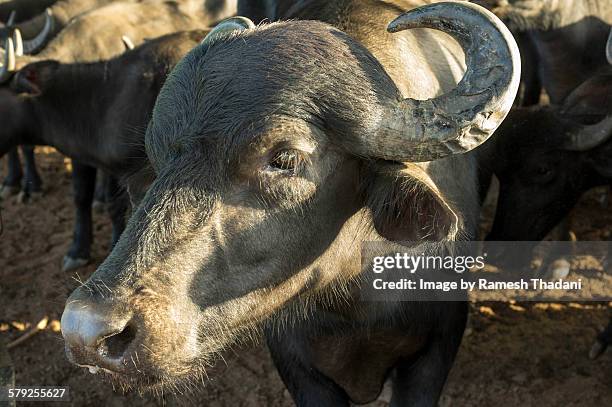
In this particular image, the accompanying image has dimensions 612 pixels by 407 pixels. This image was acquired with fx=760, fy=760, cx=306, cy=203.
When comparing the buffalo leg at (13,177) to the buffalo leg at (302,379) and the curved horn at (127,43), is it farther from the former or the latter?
the buffalo leg at (302,379)

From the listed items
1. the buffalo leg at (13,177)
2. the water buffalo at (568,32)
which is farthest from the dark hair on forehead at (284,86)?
the buffalo leg at (13,177)

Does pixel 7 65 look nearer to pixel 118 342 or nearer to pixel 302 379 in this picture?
pixel 302 379

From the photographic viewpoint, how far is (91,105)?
5805mm

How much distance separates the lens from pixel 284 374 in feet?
11.4

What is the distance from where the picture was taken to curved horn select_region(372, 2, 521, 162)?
2.24 meters

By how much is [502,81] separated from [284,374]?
1.81 meters

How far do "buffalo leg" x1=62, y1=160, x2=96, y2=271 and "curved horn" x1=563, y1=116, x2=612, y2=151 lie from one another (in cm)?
375

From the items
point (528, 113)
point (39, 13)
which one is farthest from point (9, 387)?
point (39, 13)

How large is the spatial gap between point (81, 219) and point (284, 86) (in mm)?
4291

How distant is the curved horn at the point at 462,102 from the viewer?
2.24m

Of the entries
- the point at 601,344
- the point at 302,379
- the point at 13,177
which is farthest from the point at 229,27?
the point at 13,177

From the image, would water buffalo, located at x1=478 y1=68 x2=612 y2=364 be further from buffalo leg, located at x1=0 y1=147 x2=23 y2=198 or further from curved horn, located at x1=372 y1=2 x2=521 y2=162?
buffalo leg, located at x1=0 y1=147 x2=23 y2=198

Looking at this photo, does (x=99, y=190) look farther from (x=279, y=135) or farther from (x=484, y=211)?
(x=279, y=135)

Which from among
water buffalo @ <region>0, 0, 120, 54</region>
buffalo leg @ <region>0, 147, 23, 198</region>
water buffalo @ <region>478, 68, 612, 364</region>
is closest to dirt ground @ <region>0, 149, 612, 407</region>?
water buffalo @ <region>478, 68, 612, 364</region>
